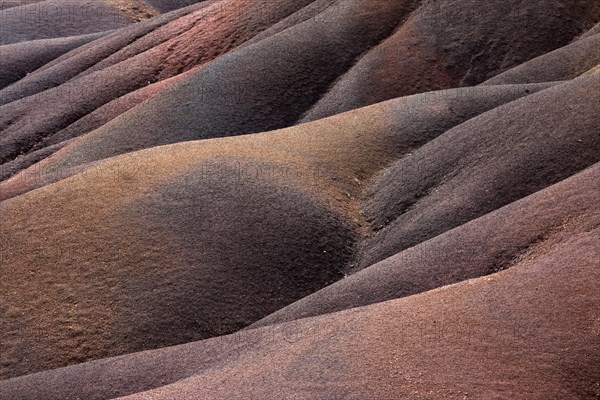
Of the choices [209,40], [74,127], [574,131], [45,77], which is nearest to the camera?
[574,131]

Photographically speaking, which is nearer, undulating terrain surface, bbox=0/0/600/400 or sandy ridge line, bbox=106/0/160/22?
undulating terrain surface, bbox=0/0/600/400

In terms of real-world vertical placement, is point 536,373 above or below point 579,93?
Answer: above

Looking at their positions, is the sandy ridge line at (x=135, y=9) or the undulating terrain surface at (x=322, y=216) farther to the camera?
the sandy ridge line at (x=135, y=9)

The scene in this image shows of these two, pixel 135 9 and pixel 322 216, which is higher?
pixel 322 216

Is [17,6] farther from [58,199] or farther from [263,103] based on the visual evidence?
[58,199]

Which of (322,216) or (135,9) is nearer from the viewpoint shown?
(322,216)

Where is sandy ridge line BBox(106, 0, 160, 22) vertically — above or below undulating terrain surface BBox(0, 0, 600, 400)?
below

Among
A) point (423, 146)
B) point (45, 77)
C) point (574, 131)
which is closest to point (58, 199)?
point (423, 146)

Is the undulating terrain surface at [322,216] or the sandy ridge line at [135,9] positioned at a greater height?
the undulating terrain surface at [322,216]
